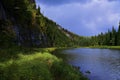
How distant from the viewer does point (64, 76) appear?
23.6m

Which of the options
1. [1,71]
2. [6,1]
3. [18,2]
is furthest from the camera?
[18,2]

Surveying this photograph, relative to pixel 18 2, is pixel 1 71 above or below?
below

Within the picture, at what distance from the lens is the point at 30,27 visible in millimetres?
99688

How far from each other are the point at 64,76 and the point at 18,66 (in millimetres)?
5519

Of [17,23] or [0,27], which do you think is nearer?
[0,27]

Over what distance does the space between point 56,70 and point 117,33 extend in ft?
543

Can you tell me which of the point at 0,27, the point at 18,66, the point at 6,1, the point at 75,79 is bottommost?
the point at 75,79

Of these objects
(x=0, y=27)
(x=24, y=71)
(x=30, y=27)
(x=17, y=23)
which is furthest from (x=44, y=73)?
(x=30, y=27)

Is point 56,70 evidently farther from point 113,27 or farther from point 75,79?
point 113,27

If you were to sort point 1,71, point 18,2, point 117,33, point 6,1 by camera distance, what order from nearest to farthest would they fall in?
1. point 1,71
2. point 6,1
3. point 18,2
4. point 117,33

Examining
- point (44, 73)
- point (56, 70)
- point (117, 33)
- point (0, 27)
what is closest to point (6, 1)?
point (0, 27)

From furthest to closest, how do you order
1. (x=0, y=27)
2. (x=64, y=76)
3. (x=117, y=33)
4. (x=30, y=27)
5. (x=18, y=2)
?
(x=117, y=33)
(x=30, y=27)
(x=18, y=2)
(x=0, y=27)
(x=64, y=76)

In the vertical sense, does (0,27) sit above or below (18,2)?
below

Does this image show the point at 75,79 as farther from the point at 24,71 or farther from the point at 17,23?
the point at 17,23
